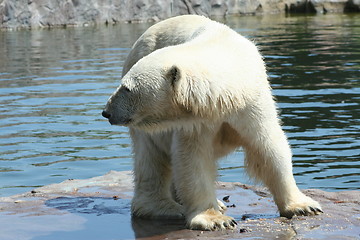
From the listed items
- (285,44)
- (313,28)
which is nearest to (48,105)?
(285,44)

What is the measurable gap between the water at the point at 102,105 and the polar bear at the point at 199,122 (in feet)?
1.65

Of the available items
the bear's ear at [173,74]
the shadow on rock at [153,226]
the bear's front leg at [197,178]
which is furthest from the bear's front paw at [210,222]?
the bear's ear at [173,74]

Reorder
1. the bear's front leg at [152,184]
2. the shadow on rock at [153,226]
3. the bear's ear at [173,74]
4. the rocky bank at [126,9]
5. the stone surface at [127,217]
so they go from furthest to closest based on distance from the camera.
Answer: the rocky bank at [126,9] → the bear's front leg at [152,184] → the shadow on rock at [153,226] → the stone surface at [127,217] → the bear's ear at [173,74]

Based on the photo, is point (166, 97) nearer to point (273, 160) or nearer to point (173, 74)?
point (173, 74)

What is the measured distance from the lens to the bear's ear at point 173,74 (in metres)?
3.98

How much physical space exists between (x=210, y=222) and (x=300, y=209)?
65cm

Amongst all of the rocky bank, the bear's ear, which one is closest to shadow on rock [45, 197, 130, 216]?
the bear's ear

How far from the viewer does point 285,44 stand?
60.2 feet

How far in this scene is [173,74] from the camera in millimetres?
4008

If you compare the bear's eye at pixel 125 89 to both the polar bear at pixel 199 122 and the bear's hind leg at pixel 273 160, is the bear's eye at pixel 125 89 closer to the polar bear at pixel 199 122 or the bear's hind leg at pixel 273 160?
the polar bear at pixel 199 122

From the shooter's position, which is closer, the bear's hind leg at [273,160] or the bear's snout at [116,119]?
the bear's snout at [116,119]

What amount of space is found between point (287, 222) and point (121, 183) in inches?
73.1

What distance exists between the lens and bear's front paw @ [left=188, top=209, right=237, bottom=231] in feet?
14.2

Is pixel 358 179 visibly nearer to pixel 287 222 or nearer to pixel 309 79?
pixel 287 222
